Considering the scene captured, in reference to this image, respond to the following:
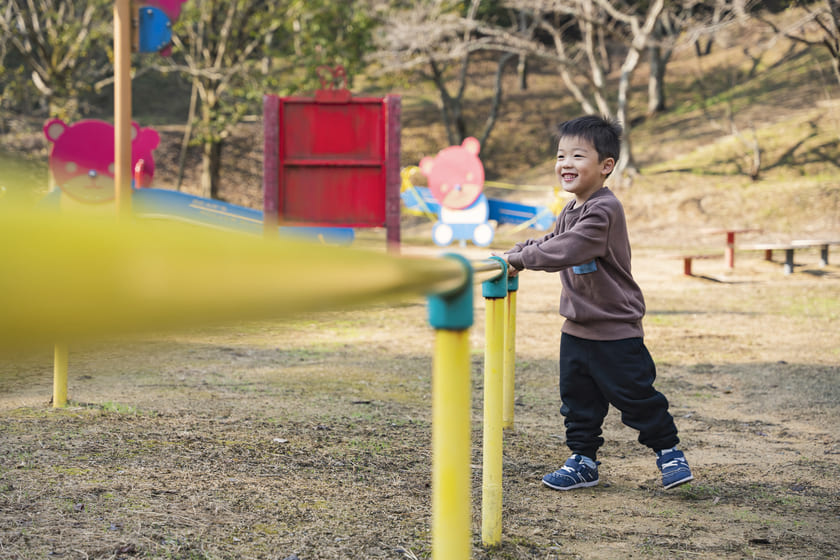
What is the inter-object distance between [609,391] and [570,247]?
0.53 m

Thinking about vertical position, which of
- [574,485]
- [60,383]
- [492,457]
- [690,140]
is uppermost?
[690,140]

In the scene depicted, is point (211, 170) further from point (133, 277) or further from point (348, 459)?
point (133, 277)

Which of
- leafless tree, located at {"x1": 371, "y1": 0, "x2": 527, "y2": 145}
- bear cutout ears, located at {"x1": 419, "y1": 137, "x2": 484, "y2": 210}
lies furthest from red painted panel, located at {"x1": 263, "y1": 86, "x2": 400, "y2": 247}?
leafless tree, located at {"x1": 371, "y1": 0, "x2": 527, "y2": 145}

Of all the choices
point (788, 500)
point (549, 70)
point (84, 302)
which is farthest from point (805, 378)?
point (549, 70)

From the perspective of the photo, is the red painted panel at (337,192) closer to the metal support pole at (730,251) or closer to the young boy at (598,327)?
the young boy at (598,327)

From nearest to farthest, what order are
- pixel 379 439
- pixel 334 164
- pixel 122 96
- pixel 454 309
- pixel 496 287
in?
pixel 454 309 → pixel 496 287 → pixel 379 439 → pixel 122 96 → pixel 334 164

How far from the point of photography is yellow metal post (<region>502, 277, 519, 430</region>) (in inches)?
125

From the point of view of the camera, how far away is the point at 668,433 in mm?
2748

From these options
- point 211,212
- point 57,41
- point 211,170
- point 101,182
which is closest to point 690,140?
point 211,170

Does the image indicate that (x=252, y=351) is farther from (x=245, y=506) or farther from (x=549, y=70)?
(x=549, y=70)

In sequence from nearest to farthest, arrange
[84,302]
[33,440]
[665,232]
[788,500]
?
[84,302]
[788,500]
[33,440]
[665,232]

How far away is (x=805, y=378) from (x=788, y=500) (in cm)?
233

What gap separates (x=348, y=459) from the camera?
2.89 m

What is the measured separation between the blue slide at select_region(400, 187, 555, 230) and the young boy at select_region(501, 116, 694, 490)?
1233 cm
